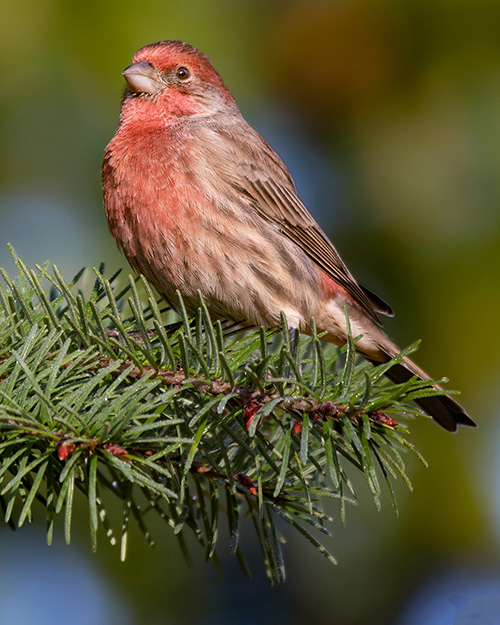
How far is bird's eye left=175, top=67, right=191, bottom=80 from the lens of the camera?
13.2ft

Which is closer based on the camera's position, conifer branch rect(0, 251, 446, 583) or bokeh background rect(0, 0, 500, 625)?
conifer branch rect(0, 251, 446, 583)

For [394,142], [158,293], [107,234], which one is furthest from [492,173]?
[107,234]

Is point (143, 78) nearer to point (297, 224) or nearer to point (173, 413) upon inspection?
point (297, 224)

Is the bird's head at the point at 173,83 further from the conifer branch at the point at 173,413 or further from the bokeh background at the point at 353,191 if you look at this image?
the conifer branch at the point at 173,413

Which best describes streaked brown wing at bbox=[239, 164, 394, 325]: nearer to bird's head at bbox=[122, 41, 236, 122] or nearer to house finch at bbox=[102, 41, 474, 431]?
house finch at bbox=[102, 41, 474, 431]

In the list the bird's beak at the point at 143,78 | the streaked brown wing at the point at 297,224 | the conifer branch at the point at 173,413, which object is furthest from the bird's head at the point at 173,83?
the conifer branch at the point at 173,413

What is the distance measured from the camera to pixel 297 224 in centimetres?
394

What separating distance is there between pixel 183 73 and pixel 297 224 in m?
1.04

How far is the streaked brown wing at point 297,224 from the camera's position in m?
3.79

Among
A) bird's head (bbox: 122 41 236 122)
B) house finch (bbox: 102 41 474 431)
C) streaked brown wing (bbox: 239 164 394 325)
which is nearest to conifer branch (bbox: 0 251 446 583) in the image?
house finch (bbox: 102 41 474 431)

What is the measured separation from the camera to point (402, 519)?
3.20 meters

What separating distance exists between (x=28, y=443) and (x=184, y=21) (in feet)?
7.93

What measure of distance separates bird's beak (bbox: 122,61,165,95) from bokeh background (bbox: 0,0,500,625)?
0.18ft

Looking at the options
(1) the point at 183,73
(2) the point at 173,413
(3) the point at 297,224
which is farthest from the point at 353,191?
(2) the point at 173,413
